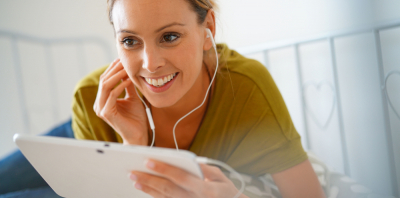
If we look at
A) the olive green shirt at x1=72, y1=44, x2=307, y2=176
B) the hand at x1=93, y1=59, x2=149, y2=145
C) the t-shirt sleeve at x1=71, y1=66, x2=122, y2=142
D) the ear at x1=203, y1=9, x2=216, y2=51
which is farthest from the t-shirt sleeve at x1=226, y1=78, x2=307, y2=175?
the t-shirt sleeve at x1=71, y1=66, x2=122, y2=142

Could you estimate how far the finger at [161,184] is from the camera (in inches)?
20.8

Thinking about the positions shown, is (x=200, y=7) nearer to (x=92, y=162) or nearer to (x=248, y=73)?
(x=248, y=73)

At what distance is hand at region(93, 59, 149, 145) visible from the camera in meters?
0.92

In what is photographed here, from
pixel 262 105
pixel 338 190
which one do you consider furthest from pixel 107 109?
pixel 338 190

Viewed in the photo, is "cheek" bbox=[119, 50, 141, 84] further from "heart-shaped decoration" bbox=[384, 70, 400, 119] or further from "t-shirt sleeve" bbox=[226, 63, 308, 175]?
"heart-shaped decoration" bbox=[384, 70, 400, 119]

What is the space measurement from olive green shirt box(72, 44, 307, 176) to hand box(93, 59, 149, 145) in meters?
0.12

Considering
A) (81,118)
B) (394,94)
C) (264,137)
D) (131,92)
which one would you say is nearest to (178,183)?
(264,137)

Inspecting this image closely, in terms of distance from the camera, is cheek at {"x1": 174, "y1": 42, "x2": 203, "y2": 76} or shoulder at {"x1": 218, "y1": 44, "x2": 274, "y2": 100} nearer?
cheek at {"x1": 174, "y1": 42, "x2": 203, "y2": 76}

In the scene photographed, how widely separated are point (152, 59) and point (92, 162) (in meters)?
0.30

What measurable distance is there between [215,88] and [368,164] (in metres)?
0.69

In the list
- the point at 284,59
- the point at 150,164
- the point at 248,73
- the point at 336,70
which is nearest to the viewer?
the point at 150,164

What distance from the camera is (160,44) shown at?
0.76 meters

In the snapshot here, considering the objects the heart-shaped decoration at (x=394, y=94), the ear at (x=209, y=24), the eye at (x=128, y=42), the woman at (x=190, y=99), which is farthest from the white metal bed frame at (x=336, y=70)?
the eye at (x=128, y=42)

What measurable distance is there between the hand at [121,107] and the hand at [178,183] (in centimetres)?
42
